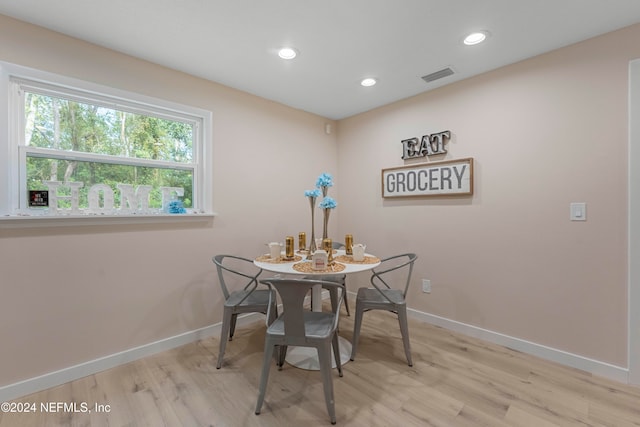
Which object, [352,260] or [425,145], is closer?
[352,260]

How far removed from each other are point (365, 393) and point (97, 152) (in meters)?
2.58

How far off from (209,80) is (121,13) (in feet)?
2.97

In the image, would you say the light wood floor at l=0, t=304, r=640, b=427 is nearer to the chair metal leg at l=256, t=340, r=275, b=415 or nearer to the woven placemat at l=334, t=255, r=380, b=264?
the chair metal leg at l=256, t=340, r=275, b=415

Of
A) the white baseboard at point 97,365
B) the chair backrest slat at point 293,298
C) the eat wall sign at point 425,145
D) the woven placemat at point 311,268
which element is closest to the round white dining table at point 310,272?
the woven placemat at point 311,268

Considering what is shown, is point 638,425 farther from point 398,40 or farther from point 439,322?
point 398,40

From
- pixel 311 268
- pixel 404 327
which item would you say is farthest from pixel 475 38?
pixel 404 327

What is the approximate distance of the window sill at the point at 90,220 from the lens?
175 cm

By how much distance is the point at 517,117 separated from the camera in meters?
2.31

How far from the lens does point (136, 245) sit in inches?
87.1

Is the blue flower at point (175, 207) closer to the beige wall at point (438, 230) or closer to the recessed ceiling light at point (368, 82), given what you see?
the beige wall at point (438, 230)

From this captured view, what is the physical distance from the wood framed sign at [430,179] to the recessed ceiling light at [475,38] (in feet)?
3.13

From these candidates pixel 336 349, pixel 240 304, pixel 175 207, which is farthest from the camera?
pixel 175 207

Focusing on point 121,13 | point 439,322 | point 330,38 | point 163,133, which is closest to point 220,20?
point 121,13

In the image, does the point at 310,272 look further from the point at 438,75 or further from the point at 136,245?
the point at 438,75
